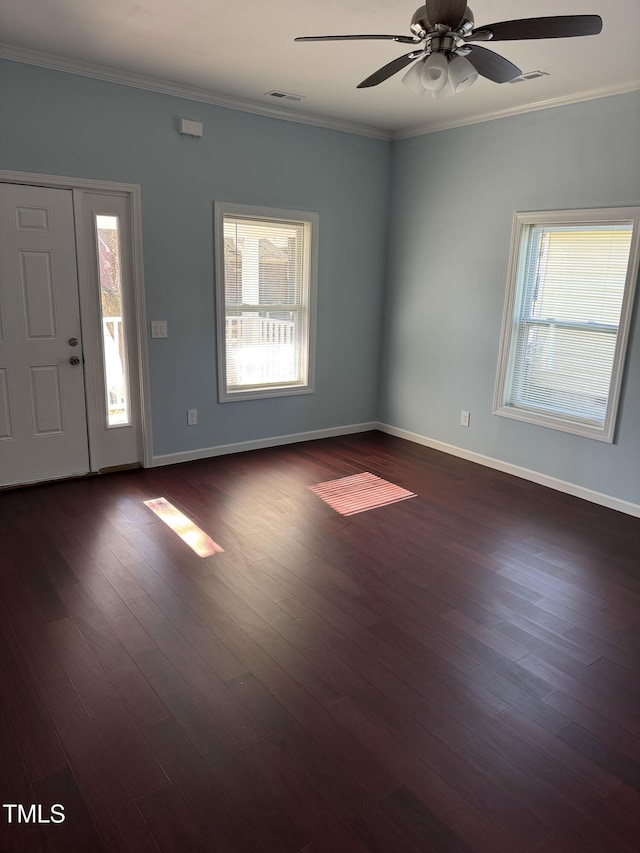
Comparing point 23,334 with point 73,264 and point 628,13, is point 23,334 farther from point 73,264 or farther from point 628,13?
point 628,13

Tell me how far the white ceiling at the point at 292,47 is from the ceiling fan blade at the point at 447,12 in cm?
86

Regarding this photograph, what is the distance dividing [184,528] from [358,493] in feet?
4.40

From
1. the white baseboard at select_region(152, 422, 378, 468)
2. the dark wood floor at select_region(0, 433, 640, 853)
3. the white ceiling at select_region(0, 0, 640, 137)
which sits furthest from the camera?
the white baseboard at select_region(152, 422, 378, 468)

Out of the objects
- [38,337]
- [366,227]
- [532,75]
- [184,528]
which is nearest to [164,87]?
[38,337]

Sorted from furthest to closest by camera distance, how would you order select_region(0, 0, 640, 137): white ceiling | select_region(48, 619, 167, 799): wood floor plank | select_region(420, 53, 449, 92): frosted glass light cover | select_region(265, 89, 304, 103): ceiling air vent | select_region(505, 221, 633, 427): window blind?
select_region(265, 89, 304, 103): ceiling air vent → select_region(505, 221, 633, 427): window blind → select_region(0, 0, 640, 137): white ceiling → select_region(420, 53, 449, 92): frosted glass light cover → select_region(48, 619, 167, 799): wood floor plank

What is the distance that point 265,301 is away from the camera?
508 cm

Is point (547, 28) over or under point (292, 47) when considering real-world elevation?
under

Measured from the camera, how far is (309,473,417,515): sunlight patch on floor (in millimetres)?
4078

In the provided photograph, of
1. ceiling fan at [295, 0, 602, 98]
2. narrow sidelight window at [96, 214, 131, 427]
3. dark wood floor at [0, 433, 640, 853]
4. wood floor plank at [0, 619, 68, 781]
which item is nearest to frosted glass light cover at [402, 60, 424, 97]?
ceiling fan at [295, 0, 602, 98]

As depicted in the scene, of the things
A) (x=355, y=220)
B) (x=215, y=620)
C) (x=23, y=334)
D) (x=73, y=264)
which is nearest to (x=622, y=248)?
(x=355, y=220)

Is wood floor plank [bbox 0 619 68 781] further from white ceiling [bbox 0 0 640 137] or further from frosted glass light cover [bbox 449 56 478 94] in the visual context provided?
white ceiling [bbox 0 0 640 137]

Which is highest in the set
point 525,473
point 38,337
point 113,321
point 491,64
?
point 491,64

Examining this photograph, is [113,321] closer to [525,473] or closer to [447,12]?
[447,12]

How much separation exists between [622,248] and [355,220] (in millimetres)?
2412
